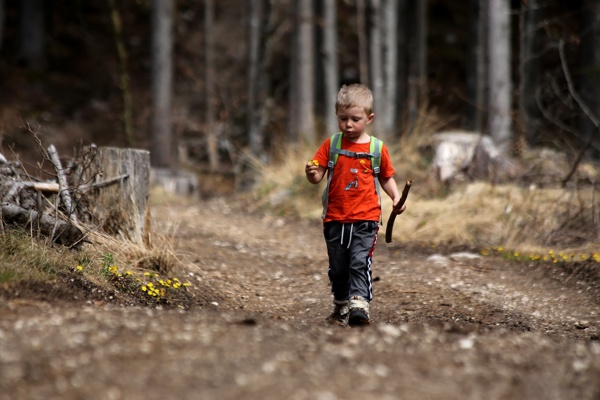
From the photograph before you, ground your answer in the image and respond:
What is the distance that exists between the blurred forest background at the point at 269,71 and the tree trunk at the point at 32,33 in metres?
0.03

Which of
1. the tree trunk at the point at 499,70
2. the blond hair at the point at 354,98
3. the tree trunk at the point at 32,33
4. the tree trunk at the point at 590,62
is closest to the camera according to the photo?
the blond hair at the point at 354,98

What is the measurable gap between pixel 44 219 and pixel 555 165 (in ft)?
24.5

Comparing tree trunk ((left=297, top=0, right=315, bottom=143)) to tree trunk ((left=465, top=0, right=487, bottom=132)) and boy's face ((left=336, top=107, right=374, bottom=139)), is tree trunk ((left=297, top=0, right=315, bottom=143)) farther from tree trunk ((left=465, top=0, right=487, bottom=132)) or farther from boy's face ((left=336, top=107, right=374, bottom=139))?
boy's face ((left=336, top=107, right=374, bottom=139))

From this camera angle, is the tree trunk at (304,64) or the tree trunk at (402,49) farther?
the tree trunk at (402,49)

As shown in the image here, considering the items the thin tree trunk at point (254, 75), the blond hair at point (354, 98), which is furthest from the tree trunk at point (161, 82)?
the blond hair at point (354, 98)

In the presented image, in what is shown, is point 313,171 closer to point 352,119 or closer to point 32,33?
point 352,119

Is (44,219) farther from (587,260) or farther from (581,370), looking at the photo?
(587,260)

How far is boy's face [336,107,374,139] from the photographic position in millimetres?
4805

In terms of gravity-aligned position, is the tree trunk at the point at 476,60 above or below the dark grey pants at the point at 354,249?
above

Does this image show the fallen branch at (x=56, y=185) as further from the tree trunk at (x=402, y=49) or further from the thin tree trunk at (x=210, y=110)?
the tree trunk at (x=402, y=49)

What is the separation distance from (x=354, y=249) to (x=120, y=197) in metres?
2.02

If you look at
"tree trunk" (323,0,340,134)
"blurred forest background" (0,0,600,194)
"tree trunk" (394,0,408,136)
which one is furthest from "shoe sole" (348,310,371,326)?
"tree trunk" (394,0,408,136)

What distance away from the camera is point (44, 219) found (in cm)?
521

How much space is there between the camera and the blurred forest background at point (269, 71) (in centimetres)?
1366
